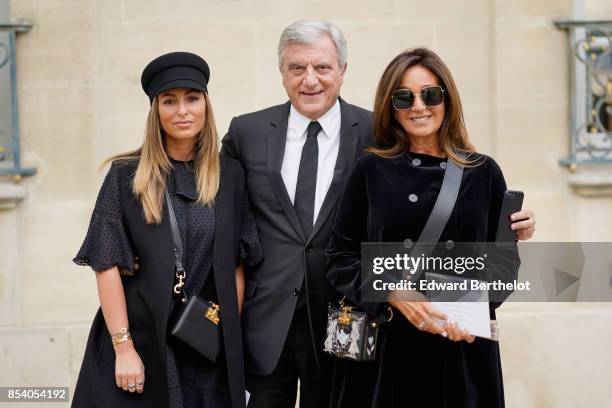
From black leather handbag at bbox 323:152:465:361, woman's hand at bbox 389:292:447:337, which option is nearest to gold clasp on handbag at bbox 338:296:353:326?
black leather handbag at bbox 323:152:465:361

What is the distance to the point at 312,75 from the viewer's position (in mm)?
3900

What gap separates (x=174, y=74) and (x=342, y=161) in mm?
765

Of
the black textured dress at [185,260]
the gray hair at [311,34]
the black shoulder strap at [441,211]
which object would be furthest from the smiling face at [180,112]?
the black shoulder strap at [441,211]

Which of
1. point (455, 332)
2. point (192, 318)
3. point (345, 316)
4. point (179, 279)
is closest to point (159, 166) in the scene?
point (179, 279)

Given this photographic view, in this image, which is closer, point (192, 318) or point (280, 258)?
point (192, 318)

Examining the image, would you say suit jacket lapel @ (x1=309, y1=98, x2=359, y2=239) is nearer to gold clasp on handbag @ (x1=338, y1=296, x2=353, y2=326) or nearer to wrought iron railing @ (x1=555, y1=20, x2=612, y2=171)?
gold clasp on handbag @ (x1=338, y1=296, x2=353, y2=326)

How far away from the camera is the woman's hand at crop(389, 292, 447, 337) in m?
3.21

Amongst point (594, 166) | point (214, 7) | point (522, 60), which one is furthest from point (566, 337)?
point (214, 7)

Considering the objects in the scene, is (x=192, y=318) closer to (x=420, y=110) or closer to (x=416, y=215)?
(x=416, y=215)

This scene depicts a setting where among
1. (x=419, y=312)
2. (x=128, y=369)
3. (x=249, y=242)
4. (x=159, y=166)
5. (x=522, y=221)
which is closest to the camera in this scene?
(x=419, y=312)

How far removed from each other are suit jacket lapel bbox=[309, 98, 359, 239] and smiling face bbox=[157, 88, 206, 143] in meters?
0.59

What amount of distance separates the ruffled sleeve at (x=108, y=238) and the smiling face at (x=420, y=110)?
1.12m

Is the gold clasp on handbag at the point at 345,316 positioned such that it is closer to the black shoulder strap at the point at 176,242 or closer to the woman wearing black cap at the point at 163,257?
the woman wearing black cap at the point at 163,257

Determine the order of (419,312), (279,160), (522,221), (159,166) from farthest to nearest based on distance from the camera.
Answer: (279,160) < (159,166) < (522,221) < (419,312)
